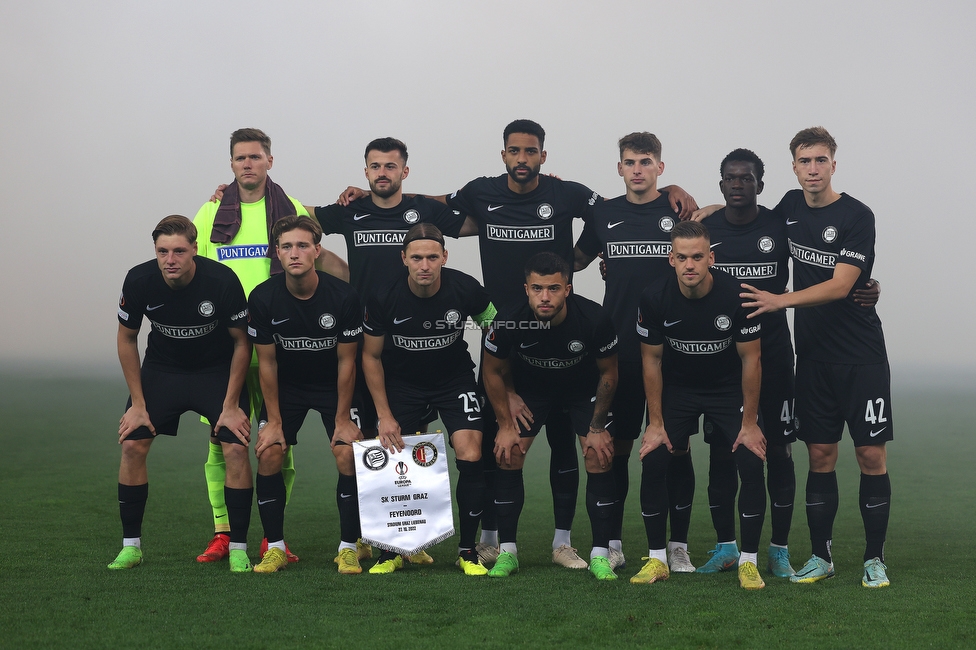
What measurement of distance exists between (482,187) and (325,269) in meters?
0.87

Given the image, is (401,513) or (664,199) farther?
(664,199)

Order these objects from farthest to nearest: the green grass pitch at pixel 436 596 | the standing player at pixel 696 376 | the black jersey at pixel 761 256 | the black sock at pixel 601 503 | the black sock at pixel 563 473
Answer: the black sock at pixel 563 473
the black jersey at pixel 761 256
the black sock at pixel 601 503
the standing player at pixel 696 376
the green grass pitch at pixel 436 596

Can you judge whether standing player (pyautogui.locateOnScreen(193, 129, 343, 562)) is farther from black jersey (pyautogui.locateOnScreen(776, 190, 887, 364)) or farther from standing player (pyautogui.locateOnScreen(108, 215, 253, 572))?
black jersey (pyautogui.locateOnScreen(776, 190, 887, 364))

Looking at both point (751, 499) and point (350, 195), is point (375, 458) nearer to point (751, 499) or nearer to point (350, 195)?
point (350, 195)

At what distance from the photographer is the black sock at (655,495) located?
3.75 metres

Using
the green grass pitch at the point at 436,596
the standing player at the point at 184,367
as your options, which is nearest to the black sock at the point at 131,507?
the standing player at the point at 184,367

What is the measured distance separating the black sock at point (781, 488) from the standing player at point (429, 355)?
4.37 ft

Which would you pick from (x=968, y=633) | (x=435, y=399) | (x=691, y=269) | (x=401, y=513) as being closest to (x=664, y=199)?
(x=691, y=269)

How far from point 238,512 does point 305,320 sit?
886 millimetres

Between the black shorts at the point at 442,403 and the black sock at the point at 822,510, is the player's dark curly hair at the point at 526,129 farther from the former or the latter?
the black sock at the point at 822,510

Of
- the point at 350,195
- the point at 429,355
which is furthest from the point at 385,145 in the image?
the point at 429,355

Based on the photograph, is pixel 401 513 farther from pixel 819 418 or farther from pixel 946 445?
pixel 946 445

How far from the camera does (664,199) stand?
4215 millimetres

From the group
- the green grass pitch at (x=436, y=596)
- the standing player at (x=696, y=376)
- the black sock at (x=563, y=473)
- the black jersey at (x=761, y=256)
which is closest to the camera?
the green grass pitch at (x=436, y=596)
